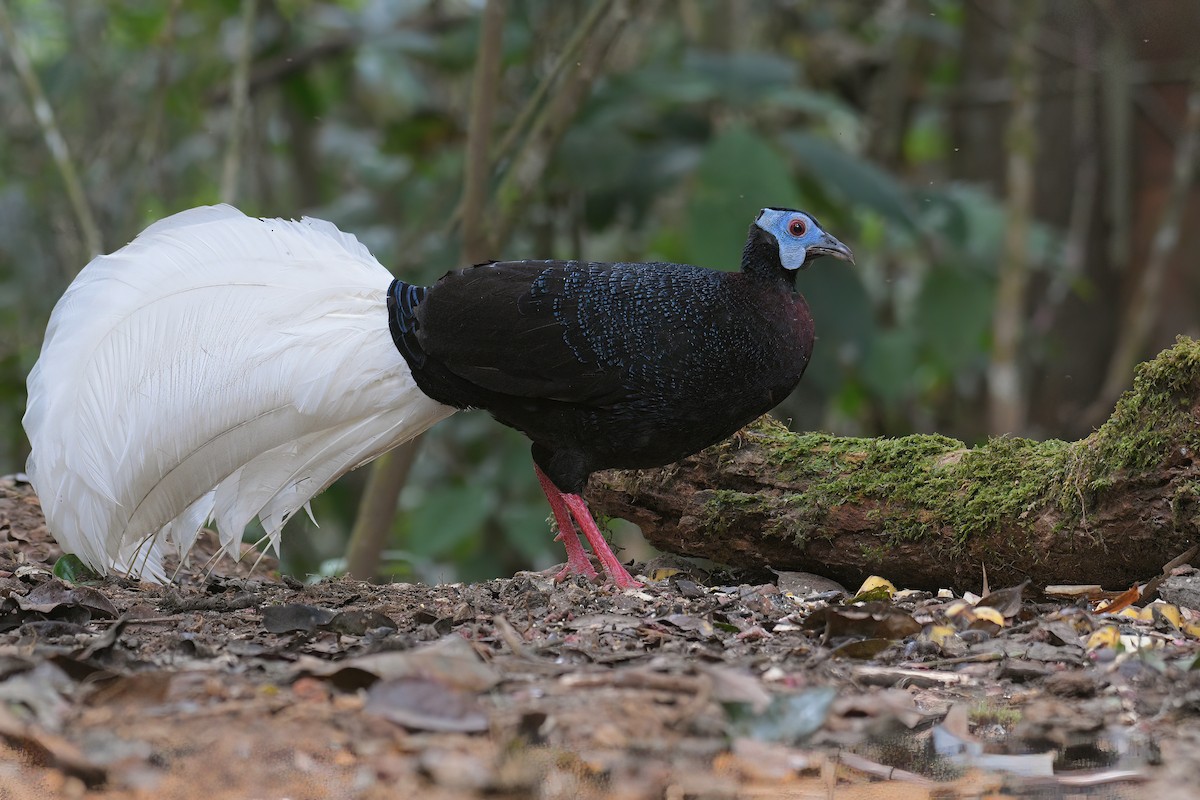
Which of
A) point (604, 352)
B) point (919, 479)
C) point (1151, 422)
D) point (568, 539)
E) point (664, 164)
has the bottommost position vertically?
point (568, 539)

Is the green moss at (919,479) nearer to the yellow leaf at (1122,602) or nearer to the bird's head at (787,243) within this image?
the yellow leaf at (1122,602)

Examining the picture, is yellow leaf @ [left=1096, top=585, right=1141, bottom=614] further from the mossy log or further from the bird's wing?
the bird's wing

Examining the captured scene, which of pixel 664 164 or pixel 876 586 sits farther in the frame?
pixel 664 164

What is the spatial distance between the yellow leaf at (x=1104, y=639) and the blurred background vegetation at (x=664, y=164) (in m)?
3.30

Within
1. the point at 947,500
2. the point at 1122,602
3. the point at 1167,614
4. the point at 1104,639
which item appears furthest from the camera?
the point at 947,500

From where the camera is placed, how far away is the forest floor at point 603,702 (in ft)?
7.34

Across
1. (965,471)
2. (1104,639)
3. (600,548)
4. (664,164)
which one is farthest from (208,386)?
(664,164)

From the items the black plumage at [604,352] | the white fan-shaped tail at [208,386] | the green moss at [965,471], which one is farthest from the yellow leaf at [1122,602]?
the white fan-shaped tail at [208,386]

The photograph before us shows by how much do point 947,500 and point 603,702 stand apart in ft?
6.41

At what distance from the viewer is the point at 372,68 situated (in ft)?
32.4

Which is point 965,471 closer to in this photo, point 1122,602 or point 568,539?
point 1122,602

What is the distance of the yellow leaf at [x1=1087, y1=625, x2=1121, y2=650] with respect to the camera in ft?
10.3

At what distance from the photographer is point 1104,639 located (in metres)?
3.16

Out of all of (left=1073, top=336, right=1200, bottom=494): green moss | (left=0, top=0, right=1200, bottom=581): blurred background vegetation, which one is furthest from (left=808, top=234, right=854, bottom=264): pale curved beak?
(left=0, top=0, right=1200, bottom=581): blurred background vegetation
